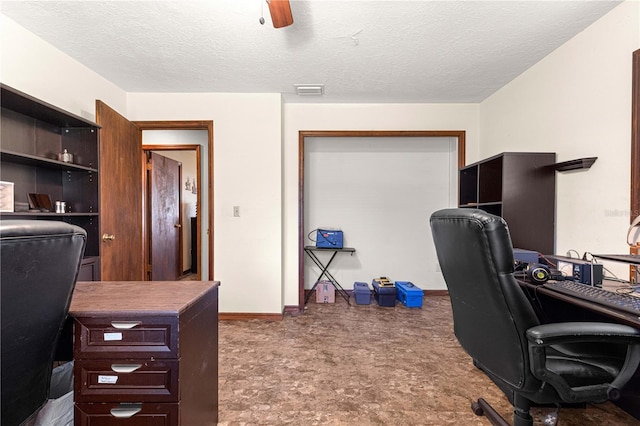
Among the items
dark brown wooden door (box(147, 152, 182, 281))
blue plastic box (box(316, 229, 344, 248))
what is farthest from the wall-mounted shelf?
dark brown wooden door (box(147, 152, 182, 281))

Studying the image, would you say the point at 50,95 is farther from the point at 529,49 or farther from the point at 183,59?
the point at 529,49

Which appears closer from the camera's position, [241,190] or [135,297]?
[135,297]

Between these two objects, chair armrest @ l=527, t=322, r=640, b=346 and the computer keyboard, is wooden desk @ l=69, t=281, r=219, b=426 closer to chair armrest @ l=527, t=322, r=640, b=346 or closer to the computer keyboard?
chair armrest @ l=527, t=322, r=640, b=346

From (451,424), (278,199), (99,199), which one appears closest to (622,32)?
(451,424)

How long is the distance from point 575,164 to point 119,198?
3.73 meters

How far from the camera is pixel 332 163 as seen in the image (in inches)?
159

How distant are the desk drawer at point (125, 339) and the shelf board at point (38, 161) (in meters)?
1.36

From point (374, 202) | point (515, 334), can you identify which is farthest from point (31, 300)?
point (374, 202)

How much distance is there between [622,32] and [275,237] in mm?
3107

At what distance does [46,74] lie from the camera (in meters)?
2.12

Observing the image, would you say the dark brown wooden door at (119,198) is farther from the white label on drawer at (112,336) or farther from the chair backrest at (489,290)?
the chair backrest at (489,290)

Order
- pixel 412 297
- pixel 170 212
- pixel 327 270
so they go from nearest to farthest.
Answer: pixel 412 297
pixel 327 270
pixel 170 212

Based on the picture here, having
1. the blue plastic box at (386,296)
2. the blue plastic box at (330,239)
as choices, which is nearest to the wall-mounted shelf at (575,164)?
the blue plastic box at (386,296)

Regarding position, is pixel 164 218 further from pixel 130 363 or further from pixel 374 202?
pixel 130 363
